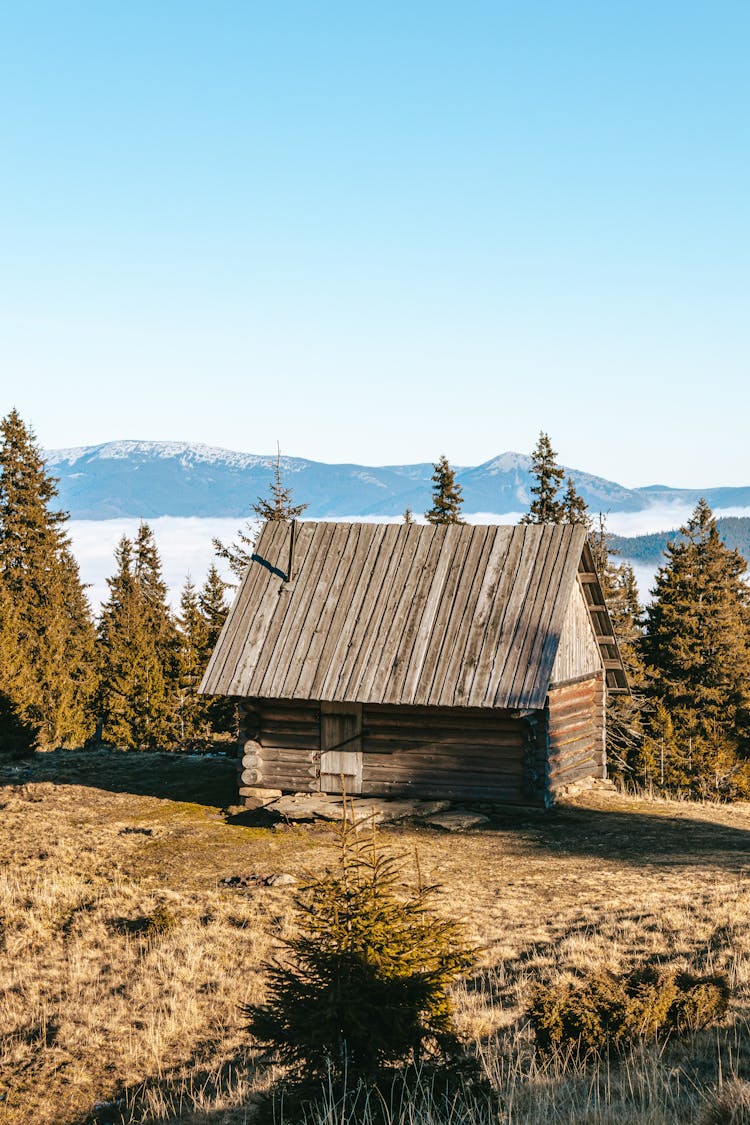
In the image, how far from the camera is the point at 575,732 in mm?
25234

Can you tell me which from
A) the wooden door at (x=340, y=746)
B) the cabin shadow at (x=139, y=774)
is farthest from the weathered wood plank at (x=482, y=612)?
the cabin shadow at (x=139, y=774)

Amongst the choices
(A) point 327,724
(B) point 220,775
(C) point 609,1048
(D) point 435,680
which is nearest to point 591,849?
(D) point 435,680

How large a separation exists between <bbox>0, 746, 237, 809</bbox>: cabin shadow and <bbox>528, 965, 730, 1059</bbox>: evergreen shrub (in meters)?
15.4

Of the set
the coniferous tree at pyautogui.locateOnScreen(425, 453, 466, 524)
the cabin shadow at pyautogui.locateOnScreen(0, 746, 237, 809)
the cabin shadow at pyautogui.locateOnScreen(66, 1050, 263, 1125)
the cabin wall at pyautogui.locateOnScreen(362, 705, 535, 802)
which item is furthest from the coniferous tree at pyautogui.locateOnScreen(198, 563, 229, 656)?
the cabin shadow at pyautogui.locateOnScreen(66, 1050, 263, 1125)

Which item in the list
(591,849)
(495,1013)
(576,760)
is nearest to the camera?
(495,1013)

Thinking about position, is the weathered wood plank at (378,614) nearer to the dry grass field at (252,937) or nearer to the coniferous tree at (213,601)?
the dry grass field at (252,937)

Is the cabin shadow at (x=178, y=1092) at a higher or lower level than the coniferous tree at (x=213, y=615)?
lower

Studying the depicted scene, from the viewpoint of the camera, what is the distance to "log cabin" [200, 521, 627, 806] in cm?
2233

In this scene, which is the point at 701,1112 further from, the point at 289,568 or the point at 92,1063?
the point at 289,568

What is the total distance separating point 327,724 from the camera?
23688 mm

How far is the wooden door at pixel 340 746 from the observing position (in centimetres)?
2341

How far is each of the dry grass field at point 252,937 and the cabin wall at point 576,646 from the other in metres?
3.15

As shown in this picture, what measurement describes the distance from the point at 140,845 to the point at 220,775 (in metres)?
7.73

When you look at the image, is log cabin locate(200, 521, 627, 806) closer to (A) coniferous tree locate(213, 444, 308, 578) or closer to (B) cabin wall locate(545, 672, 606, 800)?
(B) cabin wall locate(545, 672, 606, 800)
